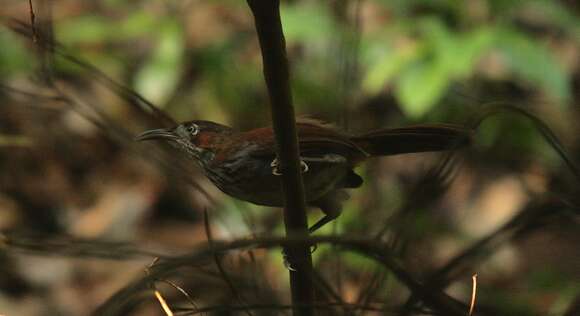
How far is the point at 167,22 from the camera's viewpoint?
202 inches

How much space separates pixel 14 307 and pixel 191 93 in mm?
1661

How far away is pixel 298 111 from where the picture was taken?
5.41 m

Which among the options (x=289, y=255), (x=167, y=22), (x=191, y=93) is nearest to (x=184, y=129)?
(x=289, y=255)

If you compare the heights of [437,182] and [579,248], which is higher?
[579,248]

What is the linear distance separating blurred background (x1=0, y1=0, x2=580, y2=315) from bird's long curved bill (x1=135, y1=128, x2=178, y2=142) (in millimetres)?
1628

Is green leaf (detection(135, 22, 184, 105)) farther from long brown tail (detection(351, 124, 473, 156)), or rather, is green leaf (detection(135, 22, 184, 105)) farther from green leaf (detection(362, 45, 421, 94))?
long brown tail (detection(351, 124, 473, 156))

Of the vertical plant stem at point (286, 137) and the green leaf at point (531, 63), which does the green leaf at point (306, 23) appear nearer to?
the green leaf at point (531, 63)

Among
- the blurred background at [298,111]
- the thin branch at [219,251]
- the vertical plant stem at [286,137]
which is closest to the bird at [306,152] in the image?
the vertical plant stem at [286,137]

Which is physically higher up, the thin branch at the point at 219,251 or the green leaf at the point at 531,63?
the green leaf at the point at 531,63

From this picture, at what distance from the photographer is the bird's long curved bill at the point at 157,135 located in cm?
245

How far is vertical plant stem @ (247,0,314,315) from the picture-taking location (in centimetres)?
173

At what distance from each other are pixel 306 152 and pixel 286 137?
503mm

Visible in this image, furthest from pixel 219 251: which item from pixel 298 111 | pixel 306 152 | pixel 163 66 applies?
pixel 298 111

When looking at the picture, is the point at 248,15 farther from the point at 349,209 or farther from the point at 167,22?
the point at 349,209
